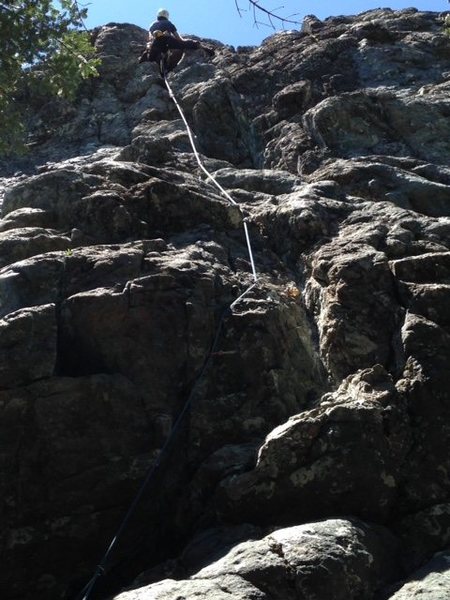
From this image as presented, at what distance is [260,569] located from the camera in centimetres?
500

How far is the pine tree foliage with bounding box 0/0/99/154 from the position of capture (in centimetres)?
881

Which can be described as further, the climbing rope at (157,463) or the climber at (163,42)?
the climber at (163,42)

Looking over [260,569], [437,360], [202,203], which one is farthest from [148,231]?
[260,569]

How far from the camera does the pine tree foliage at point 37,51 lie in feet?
28.9

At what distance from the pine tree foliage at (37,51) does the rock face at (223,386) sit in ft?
3.46

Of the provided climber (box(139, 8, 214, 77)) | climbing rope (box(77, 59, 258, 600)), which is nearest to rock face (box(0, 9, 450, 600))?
climbing rope (box(77, 59, 258, 600))

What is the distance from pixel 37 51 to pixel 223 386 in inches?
197

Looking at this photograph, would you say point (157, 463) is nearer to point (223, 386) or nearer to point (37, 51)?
point (223, 386)

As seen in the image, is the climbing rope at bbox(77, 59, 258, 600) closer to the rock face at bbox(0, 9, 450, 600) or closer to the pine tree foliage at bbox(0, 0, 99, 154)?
the rock face at bbox(0, 9, 450, 600)

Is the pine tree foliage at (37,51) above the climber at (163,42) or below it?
below

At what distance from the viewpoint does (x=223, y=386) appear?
23.2 feet

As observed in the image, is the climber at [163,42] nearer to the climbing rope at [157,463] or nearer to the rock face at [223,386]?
the rock face at [223,386]

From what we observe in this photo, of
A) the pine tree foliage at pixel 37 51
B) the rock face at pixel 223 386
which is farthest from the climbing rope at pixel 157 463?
the pine tree foliage at pixel 37 51

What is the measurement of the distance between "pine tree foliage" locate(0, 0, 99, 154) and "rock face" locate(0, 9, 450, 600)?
41.6 inches
